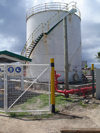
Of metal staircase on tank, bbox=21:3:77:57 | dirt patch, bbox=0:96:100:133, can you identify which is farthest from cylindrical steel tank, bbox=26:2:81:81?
dirt patch, bbox=0:96:100:133

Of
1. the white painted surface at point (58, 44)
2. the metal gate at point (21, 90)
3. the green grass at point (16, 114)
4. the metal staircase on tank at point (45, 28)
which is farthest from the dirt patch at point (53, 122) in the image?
the metal staircase on tank at point (45, 28)

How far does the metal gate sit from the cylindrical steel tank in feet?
6.80

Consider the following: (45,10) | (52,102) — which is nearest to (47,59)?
(45,10)

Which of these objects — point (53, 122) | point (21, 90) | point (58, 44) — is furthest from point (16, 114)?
point (58, 44)

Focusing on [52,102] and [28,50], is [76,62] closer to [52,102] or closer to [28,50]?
[28,50]

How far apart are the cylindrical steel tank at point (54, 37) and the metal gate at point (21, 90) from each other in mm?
2074

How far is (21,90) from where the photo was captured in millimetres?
10398

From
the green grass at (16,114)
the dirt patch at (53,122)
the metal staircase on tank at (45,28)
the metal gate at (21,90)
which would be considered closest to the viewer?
the dirt patch at (53,122)

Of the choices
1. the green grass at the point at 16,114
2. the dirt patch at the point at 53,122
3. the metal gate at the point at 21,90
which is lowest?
the dirt patch at the point at 53,122

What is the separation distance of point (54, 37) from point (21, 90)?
7.52m

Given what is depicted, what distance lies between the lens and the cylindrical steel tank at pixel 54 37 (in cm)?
1519

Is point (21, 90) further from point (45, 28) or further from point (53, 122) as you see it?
point (45, 28)

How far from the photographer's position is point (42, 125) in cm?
482

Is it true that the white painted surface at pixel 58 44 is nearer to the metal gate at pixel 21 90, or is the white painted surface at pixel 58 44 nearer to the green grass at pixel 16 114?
the metal gate at pixel 21 90
